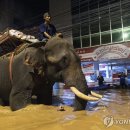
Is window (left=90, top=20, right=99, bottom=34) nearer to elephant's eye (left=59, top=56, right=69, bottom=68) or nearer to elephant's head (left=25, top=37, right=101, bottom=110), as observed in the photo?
elephant's head (left=25, top=37, right=101, bottom=110)

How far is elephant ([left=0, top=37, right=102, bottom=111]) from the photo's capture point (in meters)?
4.84

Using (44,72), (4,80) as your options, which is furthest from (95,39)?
(44,72)

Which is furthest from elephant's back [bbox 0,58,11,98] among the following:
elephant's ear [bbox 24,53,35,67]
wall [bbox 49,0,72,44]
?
wall [bbox 49,0,72,44]

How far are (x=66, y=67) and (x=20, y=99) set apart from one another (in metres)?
1.05

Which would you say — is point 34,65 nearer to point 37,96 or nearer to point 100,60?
point 37,96

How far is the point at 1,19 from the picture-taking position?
27.5 m

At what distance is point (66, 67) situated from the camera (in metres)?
4.94

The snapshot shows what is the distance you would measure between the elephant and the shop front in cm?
1559

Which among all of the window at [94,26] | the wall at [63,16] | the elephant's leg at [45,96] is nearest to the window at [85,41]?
the window at [94,26]

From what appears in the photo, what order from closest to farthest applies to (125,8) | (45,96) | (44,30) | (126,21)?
1. (45,96)
2. (44,30)
3. (125,8)
4. (126,21)

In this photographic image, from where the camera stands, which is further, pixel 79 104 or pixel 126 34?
pixel 126 34

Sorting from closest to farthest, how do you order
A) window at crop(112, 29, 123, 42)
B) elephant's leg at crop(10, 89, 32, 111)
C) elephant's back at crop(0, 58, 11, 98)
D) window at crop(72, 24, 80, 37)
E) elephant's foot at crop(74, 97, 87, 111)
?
elephant's foot at crop(74, 97, 87, 111), elephant's leg at crop(10, 89, 32, 111), elephant's back at crop(0, 58, 11, 98), window at crop(112, 29, 123, 42), window at crop(72, 24, 80, 37)

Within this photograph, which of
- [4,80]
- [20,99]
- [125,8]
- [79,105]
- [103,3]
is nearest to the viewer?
[79,105]

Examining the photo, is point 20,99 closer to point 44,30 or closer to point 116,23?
point 44,30
